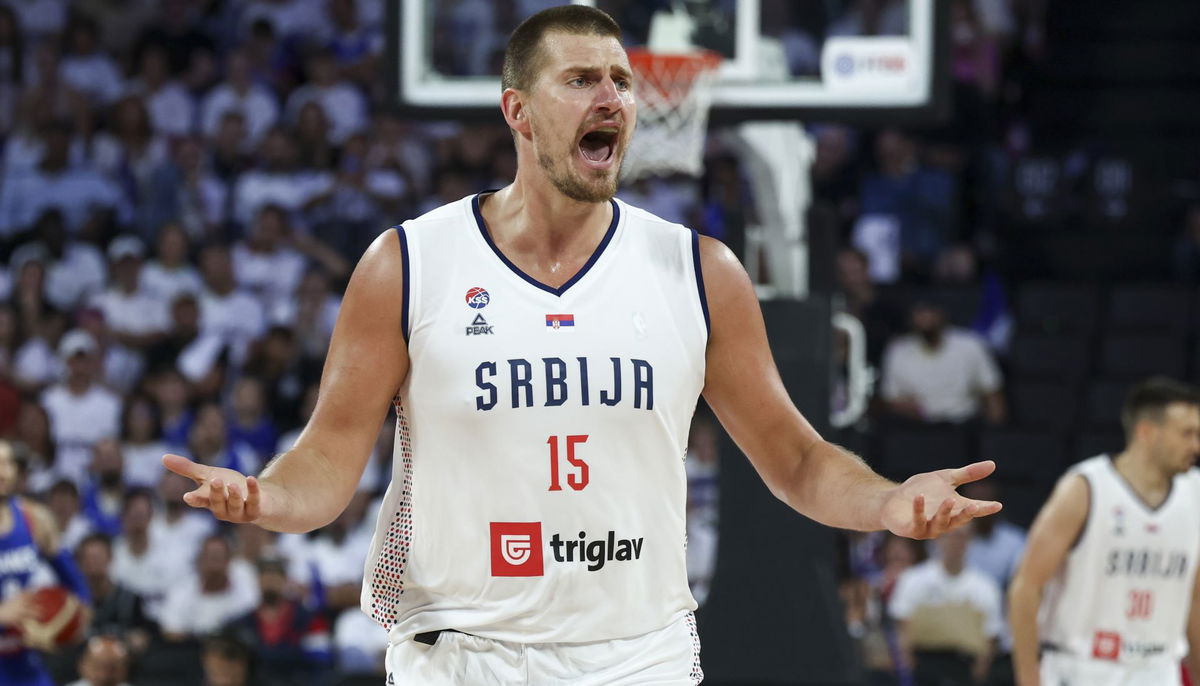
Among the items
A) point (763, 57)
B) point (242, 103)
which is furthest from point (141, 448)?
point (763, 57)

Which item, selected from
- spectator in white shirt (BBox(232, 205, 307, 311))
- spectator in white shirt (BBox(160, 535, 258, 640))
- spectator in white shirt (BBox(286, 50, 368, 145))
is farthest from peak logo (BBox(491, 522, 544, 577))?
spectator in white shirt (BBox(286, 50, 368, 145))

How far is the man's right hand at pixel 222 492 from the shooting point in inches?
122

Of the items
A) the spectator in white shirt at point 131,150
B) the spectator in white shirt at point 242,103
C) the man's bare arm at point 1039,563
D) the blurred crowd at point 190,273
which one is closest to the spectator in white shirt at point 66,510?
the blurred crowd at point 190,273

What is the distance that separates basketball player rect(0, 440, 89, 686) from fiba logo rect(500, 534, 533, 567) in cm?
512

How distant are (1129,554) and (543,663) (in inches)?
170

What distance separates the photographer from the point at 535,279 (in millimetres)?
3676

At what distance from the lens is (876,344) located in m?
11.8

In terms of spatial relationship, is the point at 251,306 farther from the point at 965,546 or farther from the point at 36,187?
the point at 965,546

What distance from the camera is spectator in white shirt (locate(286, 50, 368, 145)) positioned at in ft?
43.6

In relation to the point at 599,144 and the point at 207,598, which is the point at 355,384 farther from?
the point at 207,598

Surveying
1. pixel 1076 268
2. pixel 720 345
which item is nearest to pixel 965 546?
pixel 1076 268

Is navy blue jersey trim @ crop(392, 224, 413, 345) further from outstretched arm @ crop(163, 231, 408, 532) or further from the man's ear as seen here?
the man's ear

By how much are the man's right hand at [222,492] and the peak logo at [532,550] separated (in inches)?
21.2

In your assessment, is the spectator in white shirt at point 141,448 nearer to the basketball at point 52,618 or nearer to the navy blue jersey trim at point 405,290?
the basketball at point 52,618
